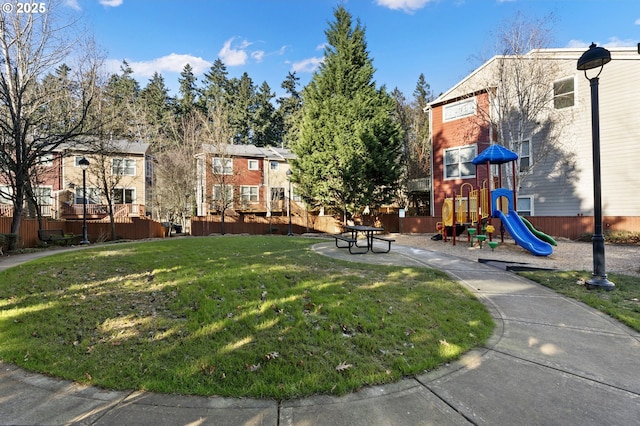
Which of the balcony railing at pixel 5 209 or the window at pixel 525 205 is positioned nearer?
the window at pixel 525 205

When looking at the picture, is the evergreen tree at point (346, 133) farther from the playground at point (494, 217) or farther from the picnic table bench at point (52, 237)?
the picnic table bench at point (52, 237)

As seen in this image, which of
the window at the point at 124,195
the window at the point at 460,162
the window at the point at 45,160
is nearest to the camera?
the window at the point at 45,160

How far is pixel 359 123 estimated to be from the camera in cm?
1938

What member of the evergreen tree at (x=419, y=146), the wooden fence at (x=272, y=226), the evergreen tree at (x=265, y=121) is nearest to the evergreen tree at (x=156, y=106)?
the evergreen tree at (x=265, y=121)

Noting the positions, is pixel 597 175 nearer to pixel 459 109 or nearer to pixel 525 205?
pixel 525 205

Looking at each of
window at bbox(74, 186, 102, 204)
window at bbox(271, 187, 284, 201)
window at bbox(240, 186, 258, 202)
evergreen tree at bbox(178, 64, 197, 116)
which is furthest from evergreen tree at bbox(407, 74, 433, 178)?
evergreen tree at bbox(178, 64, 197, 116)

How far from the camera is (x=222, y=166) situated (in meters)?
23.4

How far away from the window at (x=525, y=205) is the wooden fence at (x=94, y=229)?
23.3 m

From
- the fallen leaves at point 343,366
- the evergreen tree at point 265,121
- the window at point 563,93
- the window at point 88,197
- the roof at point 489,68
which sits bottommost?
the fallen leaves at point 343,366

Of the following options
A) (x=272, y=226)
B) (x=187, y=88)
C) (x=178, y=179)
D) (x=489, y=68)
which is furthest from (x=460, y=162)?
(x=187, y=88)

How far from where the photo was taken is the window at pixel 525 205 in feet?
55.9

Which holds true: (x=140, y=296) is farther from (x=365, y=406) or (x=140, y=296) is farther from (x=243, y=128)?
(x=243, y=128)

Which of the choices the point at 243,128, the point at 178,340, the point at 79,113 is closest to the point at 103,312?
the point at 178,340

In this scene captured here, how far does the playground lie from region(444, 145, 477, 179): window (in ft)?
17.8
